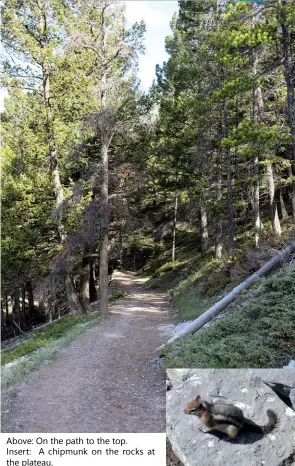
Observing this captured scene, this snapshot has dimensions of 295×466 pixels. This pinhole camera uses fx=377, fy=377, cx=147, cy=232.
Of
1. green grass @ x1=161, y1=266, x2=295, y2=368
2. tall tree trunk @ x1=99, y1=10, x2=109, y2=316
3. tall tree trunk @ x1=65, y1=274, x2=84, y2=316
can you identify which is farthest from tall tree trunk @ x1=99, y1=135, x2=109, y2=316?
green grass @ x1=161, y1=266, x2=295, y2=368

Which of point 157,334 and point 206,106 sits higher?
point 206,106

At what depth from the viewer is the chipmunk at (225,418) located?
13.6ft

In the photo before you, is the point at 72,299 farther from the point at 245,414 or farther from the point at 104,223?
the point at 245,414

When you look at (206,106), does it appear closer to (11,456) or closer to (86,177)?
(86,177)

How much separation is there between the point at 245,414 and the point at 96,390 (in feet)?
9.45

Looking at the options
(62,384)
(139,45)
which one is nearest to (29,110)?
(139,45)

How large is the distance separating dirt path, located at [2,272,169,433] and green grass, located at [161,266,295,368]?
796 mm

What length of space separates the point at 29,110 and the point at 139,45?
4851 millimetres

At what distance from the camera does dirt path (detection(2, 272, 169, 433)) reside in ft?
16.4

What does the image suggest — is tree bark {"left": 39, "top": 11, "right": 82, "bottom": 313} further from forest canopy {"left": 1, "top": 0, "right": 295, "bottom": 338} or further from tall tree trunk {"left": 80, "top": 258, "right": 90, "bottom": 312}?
tall tree trunk {"left": 80, "top": 258, "right": 90, "bottom": 312}

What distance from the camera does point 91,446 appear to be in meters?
4.26

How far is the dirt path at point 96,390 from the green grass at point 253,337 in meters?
0.80

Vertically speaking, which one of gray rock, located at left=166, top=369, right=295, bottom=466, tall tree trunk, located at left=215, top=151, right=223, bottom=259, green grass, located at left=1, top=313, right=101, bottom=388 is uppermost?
tall tree trunk, located at left=215, top=151, right=223, bottom=259

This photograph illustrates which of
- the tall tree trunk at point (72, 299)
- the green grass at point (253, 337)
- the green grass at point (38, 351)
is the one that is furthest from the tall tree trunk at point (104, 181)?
the green grass at point (253, 337)
